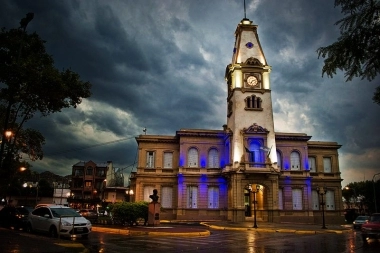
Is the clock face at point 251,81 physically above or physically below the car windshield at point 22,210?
above

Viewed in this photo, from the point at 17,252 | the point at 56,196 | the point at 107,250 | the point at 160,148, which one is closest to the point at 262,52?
the point at 160,148

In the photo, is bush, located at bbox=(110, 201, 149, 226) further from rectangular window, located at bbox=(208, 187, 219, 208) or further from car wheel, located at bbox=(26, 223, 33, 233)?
rectangular window, located at bbox=(208, 187, 219, 208)

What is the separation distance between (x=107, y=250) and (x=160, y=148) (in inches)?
1102

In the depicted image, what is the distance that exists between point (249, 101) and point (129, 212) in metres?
22.1

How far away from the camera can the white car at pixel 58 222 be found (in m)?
16.0

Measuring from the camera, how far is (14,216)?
21.2m

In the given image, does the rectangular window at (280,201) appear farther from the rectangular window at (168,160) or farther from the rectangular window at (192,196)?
the rectangular window at (168,160)

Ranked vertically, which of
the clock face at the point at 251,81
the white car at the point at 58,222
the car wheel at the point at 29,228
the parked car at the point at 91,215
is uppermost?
the clock face at the point at 251,81

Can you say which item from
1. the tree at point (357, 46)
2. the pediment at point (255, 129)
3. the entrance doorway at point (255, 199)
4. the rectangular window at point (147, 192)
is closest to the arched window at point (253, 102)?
the pediment at point (255, 129)

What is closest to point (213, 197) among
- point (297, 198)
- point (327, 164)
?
point (297, 198)

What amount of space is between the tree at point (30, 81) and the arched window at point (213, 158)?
908 inches

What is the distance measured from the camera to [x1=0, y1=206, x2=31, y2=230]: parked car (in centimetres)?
2060

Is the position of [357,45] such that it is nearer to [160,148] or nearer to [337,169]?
[160,148]

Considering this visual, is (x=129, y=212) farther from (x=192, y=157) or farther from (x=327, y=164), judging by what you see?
(x=327, y=164)
